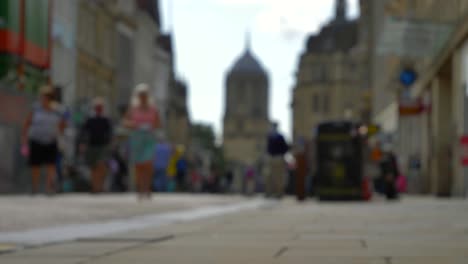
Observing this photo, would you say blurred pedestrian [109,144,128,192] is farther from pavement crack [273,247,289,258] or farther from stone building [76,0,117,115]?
pavement crack [273,247,289,258]

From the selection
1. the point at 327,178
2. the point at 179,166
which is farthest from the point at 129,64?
the point at 327,178

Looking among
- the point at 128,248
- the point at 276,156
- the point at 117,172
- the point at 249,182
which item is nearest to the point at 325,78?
the point at 249,182

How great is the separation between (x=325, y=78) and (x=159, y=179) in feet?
424

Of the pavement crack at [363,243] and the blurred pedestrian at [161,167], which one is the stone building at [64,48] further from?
the pavement crack at [363,243]

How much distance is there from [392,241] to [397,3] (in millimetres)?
49130

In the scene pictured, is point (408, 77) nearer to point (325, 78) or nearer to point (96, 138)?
point (96, 138)

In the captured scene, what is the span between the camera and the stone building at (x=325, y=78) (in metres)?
164

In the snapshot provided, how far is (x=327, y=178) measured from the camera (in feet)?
93.0

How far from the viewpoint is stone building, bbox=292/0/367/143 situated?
164250 millimetres

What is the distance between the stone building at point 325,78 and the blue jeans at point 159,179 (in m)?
121

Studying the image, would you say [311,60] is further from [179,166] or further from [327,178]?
[327,178]

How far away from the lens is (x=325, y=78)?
166750 millimetres

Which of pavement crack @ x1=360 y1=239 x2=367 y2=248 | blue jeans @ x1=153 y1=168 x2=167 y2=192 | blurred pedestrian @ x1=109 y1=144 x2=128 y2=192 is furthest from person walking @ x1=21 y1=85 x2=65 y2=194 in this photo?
blue jeans @ x1=153 y1=168 x2=167 y2=192

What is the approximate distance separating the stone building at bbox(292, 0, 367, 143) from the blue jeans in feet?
399
